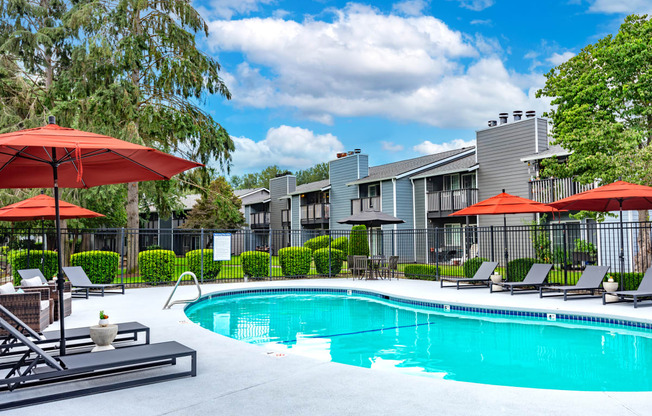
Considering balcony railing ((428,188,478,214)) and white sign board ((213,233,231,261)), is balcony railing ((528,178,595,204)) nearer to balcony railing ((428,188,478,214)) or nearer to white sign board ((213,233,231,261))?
balcony railing ((428,188,478,214))

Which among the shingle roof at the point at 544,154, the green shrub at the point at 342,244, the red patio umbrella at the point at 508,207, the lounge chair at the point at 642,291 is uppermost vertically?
the shingle roof at the point at 544,154

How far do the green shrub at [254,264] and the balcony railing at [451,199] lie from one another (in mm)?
11384

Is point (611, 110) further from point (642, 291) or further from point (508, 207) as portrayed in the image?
point (642, 291)

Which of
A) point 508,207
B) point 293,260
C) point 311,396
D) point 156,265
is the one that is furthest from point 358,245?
point 311,396

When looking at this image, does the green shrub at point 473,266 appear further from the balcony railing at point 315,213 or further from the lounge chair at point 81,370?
the balcony railing at point 315,213

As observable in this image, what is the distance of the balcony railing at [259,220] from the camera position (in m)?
41.4

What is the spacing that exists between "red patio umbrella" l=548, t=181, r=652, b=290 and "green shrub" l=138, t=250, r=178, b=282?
1113 cm

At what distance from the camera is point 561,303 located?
10844mm

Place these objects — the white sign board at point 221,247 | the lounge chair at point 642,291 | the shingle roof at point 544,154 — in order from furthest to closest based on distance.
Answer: the shingle roof at point 544,154 < the white sign board at point 221,247 < the lounge chair at point 642,291

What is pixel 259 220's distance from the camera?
139ft

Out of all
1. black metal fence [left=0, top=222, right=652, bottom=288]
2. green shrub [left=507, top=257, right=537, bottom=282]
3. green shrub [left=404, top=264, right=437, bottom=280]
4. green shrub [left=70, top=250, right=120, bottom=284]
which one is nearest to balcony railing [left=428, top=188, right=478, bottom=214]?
black metal fence [left=0, top=222, right=652, bottom=288]

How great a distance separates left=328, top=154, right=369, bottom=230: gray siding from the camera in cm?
3219

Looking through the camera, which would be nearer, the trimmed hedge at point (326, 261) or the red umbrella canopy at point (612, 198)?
the red umbrella canopy at point (612, 198)

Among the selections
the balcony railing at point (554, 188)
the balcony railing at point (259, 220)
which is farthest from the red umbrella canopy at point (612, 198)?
the balcony railing at point (259, 220)
